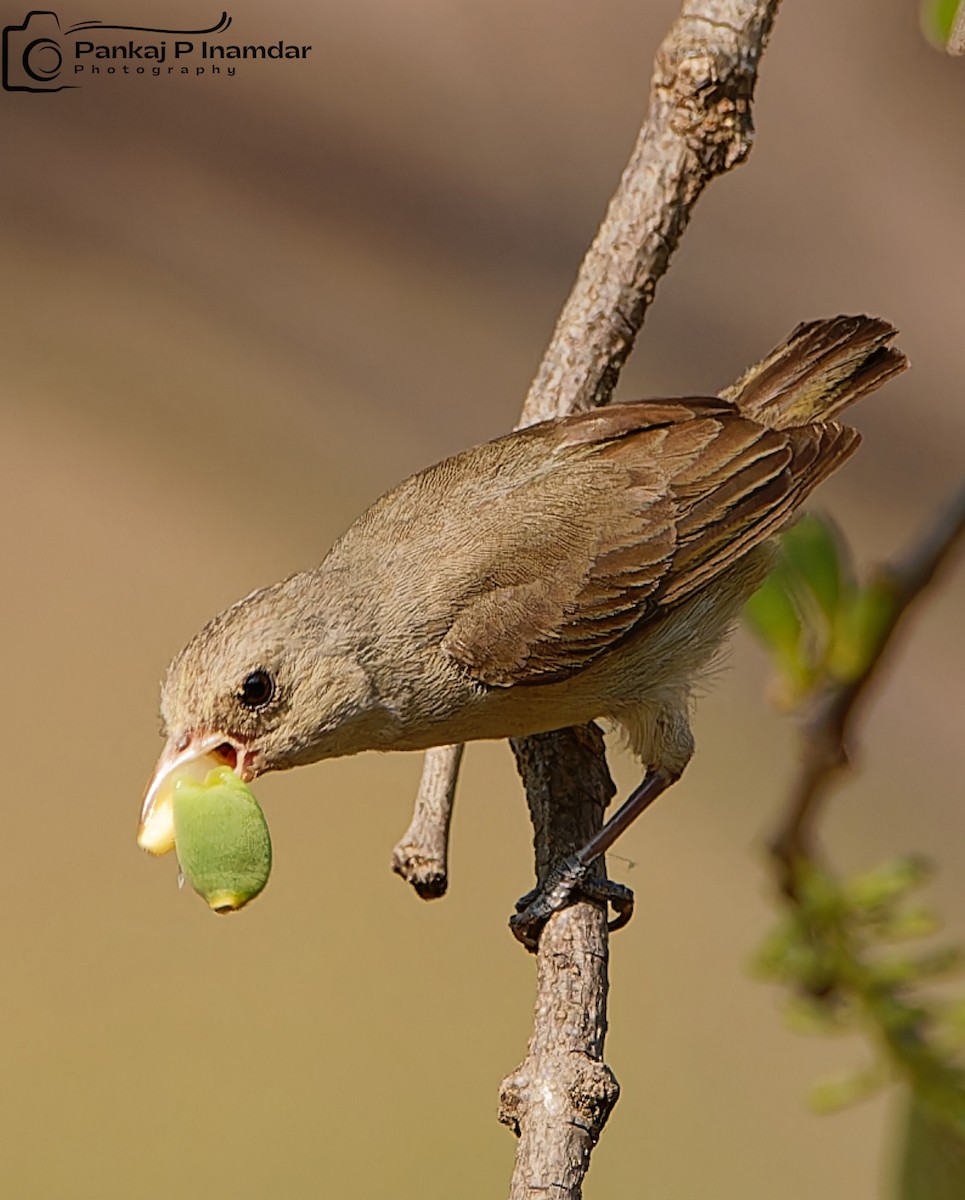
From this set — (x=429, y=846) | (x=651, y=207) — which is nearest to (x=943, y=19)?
(x=429, y=846)

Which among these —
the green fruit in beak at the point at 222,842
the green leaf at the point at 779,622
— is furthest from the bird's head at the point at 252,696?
the green leaf at the point at 779,622

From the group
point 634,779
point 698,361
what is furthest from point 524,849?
point 698,361

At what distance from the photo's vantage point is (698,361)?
21.6ft

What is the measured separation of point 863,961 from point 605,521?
2198 millimetres

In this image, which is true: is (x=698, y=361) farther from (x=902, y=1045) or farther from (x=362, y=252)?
(x=902, y=1045)

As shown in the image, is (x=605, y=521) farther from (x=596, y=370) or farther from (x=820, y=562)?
(x=820, y=562)

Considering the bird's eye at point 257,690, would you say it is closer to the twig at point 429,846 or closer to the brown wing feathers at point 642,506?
the brown wing feathers at point 642,506

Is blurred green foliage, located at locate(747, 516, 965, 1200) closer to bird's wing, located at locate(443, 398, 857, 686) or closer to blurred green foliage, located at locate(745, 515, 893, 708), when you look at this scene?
blurred green foliage, located at locate(745, 515, 893, 708)

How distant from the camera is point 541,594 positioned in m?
2.71

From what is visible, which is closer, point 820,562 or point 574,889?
point 820,562

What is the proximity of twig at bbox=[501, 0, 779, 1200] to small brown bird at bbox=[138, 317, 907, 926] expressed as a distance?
0.11 m

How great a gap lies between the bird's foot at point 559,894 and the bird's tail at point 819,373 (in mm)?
1013

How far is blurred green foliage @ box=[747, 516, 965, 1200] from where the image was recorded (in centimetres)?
55

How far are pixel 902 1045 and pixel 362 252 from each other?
6.79 metres
